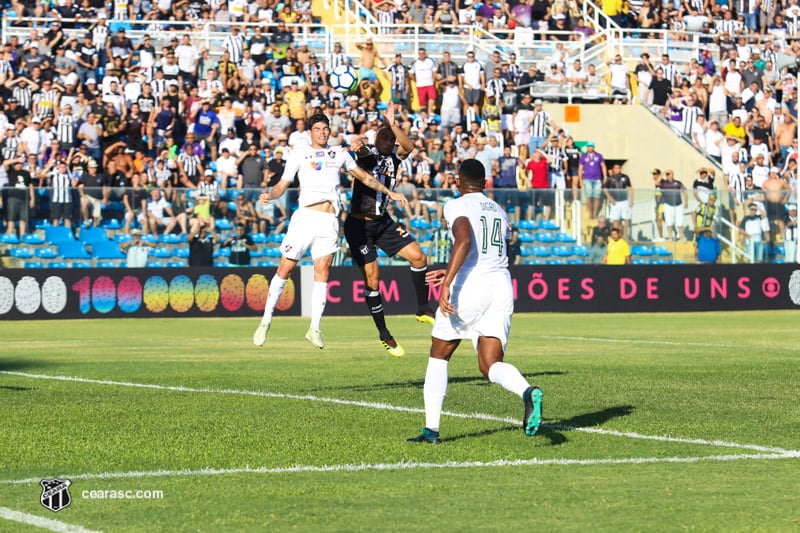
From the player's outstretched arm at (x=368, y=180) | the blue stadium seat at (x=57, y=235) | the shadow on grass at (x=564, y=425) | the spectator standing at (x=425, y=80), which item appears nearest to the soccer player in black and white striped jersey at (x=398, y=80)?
the spectator standing at (x=425, y=80)

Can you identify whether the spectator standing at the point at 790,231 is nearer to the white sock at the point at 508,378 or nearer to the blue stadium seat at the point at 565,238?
the blue stadium seat at the point at 565,238

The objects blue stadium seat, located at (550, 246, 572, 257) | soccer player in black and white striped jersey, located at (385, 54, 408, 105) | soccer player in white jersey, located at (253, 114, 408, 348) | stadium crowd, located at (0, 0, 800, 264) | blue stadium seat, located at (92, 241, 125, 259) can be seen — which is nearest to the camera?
soccer player in white jersey, located at (253, 114, 408, 348)

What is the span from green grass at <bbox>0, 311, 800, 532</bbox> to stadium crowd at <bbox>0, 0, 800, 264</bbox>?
10612 millimetres

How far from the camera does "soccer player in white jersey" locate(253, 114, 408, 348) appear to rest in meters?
15.1

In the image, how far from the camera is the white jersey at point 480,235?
32.5ft

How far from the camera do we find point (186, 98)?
33469 millimetres

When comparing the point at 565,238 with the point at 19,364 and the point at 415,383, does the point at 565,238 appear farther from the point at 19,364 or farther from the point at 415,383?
the point at 415,383

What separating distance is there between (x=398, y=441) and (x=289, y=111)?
24.4 m

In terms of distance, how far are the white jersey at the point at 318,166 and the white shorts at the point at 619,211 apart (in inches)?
667

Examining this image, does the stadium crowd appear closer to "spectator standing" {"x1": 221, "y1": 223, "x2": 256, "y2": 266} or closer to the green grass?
"spectator standing" {"x1": 221, "y1": 223, "x2": 256, "y2": 266}

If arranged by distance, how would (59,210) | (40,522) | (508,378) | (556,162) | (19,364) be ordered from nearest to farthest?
(40,522) < (508,378) < (19,364) < (59,210) < (556,162)

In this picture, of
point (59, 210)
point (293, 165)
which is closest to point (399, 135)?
point (293, 165)

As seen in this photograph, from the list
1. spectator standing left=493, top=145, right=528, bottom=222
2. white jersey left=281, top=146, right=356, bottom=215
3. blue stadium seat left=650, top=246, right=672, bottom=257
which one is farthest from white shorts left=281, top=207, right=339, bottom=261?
blue stadium seat left=650, top=246, right=672, bottom=257

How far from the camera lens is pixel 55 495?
7637 mm
